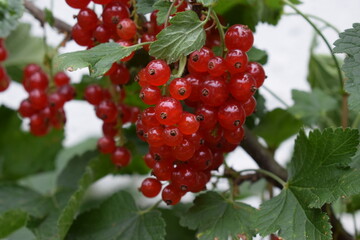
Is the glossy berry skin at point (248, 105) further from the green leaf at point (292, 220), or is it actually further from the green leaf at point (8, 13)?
the green leaf at point (8, 13)

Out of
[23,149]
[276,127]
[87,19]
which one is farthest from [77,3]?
[23,149]

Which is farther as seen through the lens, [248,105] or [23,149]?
[23,149]

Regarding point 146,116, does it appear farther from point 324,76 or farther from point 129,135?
point 324,76

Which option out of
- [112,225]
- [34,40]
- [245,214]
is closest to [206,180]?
[245,214]

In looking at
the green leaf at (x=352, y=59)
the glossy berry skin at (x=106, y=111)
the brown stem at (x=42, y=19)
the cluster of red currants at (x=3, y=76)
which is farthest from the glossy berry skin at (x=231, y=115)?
the cluster of red currants at (x=3, y=76)

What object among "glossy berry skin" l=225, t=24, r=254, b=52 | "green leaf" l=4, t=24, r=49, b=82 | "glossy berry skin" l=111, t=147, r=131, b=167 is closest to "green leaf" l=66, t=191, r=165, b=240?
"glossy berry skin" l=111, t=147, r=131, b=167

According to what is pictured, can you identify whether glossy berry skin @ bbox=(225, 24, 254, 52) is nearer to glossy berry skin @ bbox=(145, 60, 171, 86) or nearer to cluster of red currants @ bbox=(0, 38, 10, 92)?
glossy berry skin @ bbox=(145, 60, 171, 86)

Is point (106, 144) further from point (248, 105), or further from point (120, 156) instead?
point (248, 105)
